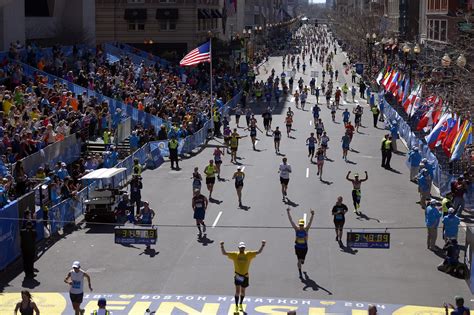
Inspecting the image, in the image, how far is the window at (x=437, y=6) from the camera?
2579 inches

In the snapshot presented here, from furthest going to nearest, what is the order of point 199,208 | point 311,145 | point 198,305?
point 311,145, point 199,208, point 198,305

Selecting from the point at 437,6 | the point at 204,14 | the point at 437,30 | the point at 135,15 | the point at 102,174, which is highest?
the point at 437,6

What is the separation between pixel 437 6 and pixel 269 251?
169 ft

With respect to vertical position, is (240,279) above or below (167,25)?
below

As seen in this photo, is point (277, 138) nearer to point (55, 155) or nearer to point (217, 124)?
point (217, 124)

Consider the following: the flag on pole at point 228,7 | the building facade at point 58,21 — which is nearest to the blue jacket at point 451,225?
the building facade at point 58,21

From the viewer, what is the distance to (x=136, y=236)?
21781 millimetres

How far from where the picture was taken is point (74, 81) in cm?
4594

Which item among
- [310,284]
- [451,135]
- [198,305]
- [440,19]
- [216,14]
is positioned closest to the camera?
[198,305]

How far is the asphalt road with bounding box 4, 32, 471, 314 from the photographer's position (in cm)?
1970

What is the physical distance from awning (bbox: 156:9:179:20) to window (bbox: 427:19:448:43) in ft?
69.7

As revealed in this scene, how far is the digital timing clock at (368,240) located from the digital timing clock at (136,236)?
4777mm

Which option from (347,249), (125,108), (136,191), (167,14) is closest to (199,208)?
(136,191)

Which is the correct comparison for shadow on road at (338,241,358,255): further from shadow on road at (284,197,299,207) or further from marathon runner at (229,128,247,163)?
marathon runner at (229,128,247,163)
